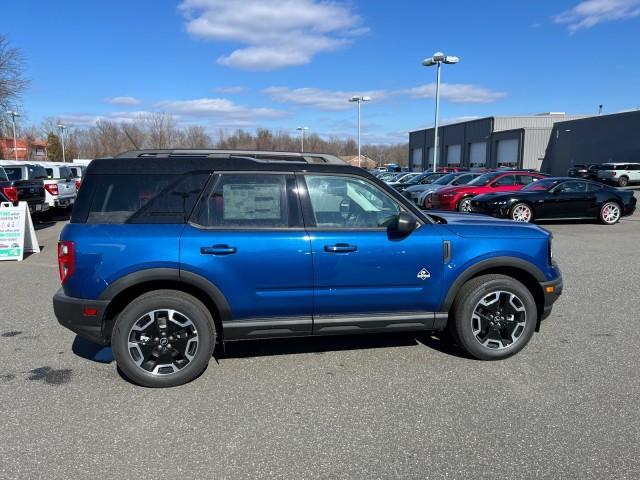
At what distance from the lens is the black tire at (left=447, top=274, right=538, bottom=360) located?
4.12 metres

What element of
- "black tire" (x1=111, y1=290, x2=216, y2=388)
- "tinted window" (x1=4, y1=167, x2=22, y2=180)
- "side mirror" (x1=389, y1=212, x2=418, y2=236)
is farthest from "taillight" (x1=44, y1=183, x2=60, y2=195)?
"side mirror" (x1=389, y1=212, x2=418, y2=236)

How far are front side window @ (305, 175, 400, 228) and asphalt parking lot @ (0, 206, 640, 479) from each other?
1.25 meters

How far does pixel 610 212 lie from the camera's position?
14.2 metres

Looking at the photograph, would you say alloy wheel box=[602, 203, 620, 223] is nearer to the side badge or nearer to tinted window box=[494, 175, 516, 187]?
tinted window box=[494, 175, 516, 187]

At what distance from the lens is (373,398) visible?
11.7 ft

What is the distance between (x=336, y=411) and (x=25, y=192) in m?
12.9

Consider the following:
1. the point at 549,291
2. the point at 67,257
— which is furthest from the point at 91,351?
the point at 549,291

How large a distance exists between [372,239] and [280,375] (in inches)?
53.4

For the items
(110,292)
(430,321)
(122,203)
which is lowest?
(430,321)

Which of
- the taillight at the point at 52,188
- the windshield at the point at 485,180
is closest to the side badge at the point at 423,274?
the windshield at the point at 485,180

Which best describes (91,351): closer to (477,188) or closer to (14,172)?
(477,188)

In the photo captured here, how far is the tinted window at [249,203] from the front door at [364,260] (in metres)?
0.17

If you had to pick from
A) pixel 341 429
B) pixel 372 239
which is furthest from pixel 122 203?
pixel 341 429

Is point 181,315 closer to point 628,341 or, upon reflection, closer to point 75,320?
point 75,320
